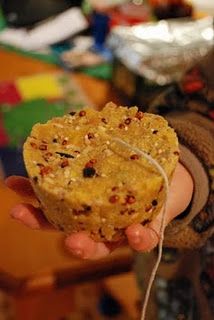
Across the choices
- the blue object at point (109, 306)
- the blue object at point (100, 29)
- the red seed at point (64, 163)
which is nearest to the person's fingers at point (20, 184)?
the red seed at point (64, 163)

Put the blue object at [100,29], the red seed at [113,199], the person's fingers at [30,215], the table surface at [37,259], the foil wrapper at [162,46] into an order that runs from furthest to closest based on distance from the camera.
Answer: the blue object at [100,29] < the foil wrapper at [162,46] < the table surface at [37,259] < the person's fingers at [30,215] < the red seed at [113,199]

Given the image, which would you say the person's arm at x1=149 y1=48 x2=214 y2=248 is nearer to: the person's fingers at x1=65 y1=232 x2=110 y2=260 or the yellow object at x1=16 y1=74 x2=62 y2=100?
the person's fingers at x1=65 y1=232 x2=110 y2=260

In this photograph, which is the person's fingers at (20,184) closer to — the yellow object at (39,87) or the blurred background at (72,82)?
the blurred background at (72,82)

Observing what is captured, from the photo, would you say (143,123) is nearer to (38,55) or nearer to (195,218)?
(195,218)

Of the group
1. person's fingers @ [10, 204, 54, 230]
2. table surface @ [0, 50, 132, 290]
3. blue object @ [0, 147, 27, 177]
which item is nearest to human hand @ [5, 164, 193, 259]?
person's fingers @ [10, 204, 54, 230]

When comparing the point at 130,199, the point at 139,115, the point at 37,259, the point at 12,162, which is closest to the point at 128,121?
the point at 139,115

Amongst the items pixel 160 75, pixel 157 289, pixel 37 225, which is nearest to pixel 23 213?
pixel 37 225

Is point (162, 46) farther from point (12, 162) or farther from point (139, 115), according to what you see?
point (139, 115)
